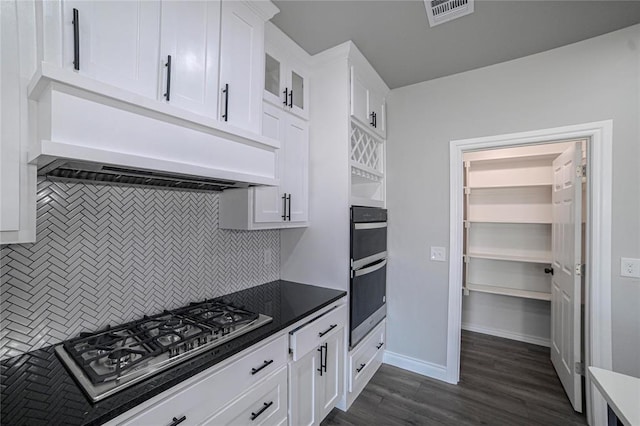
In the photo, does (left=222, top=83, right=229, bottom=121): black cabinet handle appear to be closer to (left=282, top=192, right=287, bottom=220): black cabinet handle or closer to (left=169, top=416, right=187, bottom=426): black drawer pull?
(left=282, top=192, right=287, bottom=220): black cabinet handle

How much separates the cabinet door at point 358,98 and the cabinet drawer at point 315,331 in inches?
59.1

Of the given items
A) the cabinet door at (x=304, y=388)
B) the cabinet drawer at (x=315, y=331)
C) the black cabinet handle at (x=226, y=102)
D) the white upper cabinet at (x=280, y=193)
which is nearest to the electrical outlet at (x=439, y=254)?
the cabinet drawer at (x=315, y=331)

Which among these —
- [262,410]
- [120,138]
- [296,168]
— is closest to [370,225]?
[296,168]

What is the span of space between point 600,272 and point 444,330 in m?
1.19

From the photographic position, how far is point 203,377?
106 cm

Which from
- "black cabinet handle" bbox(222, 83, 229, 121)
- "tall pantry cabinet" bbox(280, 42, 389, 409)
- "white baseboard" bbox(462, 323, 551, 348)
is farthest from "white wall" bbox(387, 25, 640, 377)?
"black cabinet handle" bbox(222, 83, 229, 121)

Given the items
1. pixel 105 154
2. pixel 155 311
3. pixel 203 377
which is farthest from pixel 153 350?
pixel 105 154

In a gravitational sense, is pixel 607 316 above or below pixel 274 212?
below

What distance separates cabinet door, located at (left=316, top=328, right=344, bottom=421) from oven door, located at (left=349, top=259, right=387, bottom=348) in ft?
0.48

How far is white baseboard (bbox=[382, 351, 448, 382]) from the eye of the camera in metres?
2.44

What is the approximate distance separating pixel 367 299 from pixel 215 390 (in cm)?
142

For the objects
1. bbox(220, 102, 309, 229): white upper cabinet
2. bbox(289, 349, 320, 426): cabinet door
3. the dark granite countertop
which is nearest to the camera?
the dark granite countertop

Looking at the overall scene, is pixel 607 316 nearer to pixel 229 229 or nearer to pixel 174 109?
pixel 229 229

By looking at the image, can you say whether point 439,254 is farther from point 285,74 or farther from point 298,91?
point 285,74
